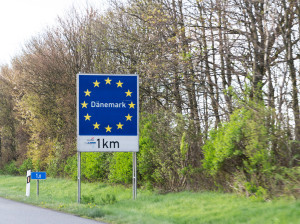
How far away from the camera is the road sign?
15.6m

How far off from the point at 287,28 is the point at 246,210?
6117 mm

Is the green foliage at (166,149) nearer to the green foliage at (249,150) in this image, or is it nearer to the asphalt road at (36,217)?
the green foliage at (249,150)

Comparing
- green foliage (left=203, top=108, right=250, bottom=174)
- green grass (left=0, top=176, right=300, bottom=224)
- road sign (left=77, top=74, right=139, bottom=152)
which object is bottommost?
green grass (left=0, top=176, right=300, bottom=224)

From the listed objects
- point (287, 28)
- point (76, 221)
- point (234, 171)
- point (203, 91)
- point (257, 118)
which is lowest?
point (76, 221)

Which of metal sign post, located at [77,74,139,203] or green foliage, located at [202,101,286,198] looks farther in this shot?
metal sign post, located at [77,74,139,203]

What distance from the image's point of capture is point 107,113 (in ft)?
51.7

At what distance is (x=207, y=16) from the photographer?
54.0 ft

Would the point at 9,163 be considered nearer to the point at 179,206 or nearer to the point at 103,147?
the point at 103,147

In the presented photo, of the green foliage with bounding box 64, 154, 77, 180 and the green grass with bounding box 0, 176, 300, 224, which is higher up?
the green foliage with bounding box 64, 154, 77, 180

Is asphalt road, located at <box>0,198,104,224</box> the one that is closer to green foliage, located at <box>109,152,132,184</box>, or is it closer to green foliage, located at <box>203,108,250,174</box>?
green foliage, located at <box>203,108,250,174</box>

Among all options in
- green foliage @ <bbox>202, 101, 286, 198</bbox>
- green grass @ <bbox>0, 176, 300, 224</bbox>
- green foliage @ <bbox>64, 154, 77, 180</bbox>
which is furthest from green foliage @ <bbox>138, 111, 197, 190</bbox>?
green foliage @ <bbox>64, 154, 77, 180</bbox>

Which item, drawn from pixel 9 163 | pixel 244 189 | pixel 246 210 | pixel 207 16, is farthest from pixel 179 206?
pixel 9 163

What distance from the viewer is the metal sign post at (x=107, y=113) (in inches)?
615

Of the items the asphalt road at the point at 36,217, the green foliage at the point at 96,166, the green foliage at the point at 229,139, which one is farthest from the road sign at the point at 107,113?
the green foliage at the point at 96,166
